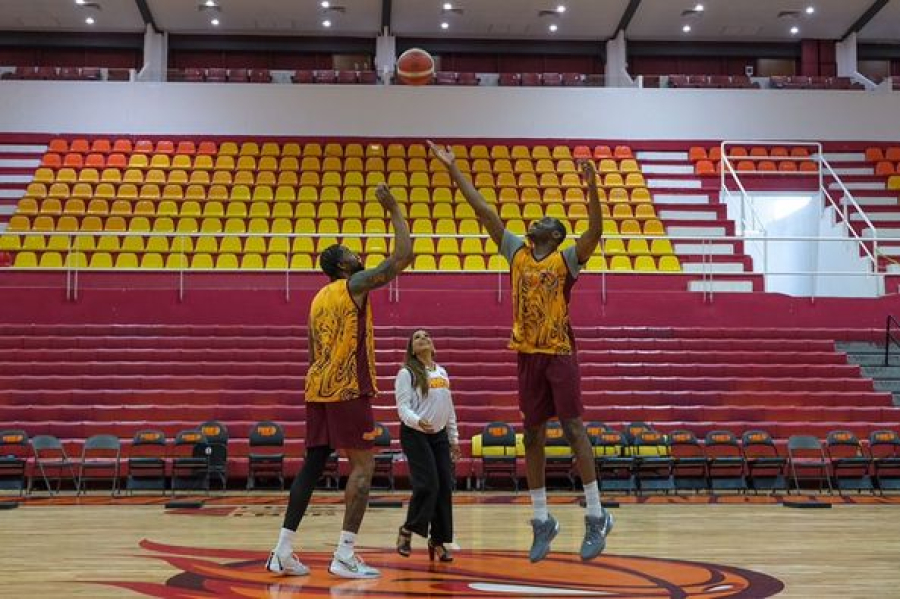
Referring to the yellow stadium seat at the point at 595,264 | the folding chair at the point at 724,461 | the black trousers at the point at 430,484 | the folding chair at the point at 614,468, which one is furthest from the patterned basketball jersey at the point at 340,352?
the yellow stadium seat at the point at 595,264

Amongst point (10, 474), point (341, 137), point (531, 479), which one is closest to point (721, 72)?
point (341, 137)

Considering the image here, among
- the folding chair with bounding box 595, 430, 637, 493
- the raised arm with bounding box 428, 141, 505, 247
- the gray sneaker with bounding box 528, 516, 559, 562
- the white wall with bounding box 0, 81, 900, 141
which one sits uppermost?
the white wall with bounding box 0, 81, 900, 141

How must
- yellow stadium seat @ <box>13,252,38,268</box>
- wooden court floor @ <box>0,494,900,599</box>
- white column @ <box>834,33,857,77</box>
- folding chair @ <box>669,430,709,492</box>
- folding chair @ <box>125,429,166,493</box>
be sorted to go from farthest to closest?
1. white column @ <box>834,33,857,77</box>
2. yellow stadium seat @ <box>13,252,38,268</box>
3. folding chair @ <box>669,430,709,492</box>
4. folding chair @ <box>125,429,166,493</box>
5. wooden court floor @ <box>0,494,900,599</box>

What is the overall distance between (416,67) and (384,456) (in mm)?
4375

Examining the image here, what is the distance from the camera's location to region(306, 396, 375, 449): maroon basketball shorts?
5.16 metres

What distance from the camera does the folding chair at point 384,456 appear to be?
11297 mm

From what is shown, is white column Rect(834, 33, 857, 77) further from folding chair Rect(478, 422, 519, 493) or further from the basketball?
folding chair Rect(478, 422, 519, 493)

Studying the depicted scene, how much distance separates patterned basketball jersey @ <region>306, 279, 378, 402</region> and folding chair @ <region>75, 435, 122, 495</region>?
6.90m

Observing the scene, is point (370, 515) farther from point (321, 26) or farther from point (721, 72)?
point (721, 72)

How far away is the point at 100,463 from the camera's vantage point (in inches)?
451

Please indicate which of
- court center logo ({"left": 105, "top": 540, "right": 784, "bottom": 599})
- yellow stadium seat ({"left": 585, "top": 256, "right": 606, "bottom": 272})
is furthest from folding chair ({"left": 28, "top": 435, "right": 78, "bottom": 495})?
yellow stadium seat ({"left": 585, "top": 256, "right": 606, "bottom": 272})

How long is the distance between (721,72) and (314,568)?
21.7 metres

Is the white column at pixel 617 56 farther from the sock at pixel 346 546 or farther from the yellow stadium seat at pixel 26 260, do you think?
the sock at pixel 346 546

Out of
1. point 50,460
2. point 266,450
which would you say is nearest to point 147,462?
point 50,460
